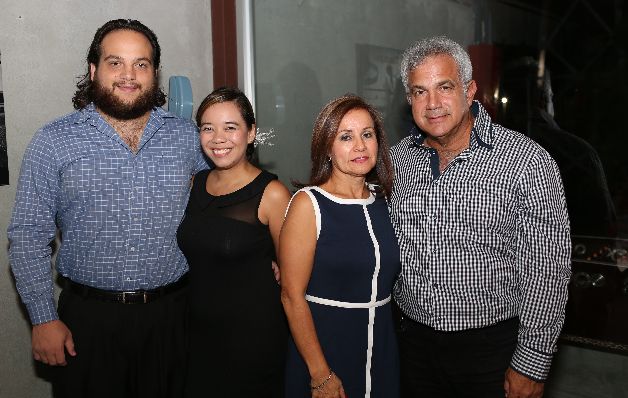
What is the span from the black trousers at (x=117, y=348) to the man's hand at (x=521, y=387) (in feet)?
4.21

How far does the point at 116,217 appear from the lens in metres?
2.12

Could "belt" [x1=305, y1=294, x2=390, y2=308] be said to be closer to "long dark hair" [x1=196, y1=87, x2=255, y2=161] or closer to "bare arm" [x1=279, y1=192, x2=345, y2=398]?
"bare arm" [x1=279, y1=192, x2=345, y2=398]

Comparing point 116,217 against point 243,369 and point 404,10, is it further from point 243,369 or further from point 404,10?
point 404,10

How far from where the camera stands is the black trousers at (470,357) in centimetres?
194

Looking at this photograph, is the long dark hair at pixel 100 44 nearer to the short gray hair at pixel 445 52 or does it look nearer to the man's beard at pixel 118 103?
the man's beard at pixel 118 103

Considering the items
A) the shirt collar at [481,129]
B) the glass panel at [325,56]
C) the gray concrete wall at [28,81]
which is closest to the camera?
the shirt collar at [481,129]

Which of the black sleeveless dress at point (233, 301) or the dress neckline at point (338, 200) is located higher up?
the dress neckline at point (338, 200)

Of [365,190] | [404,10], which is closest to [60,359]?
[365,190]

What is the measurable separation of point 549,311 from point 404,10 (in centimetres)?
161

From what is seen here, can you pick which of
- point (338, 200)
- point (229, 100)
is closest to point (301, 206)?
point (338, 200)

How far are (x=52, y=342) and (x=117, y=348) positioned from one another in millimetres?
235

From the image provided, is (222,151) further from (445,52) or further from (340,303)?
(445,52)

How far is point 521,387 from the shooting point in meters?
1.84

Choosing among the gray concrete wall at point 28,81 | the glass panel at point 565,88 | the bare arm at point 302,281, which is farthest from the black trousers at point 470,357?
the gray concrete wall at point 28,81
